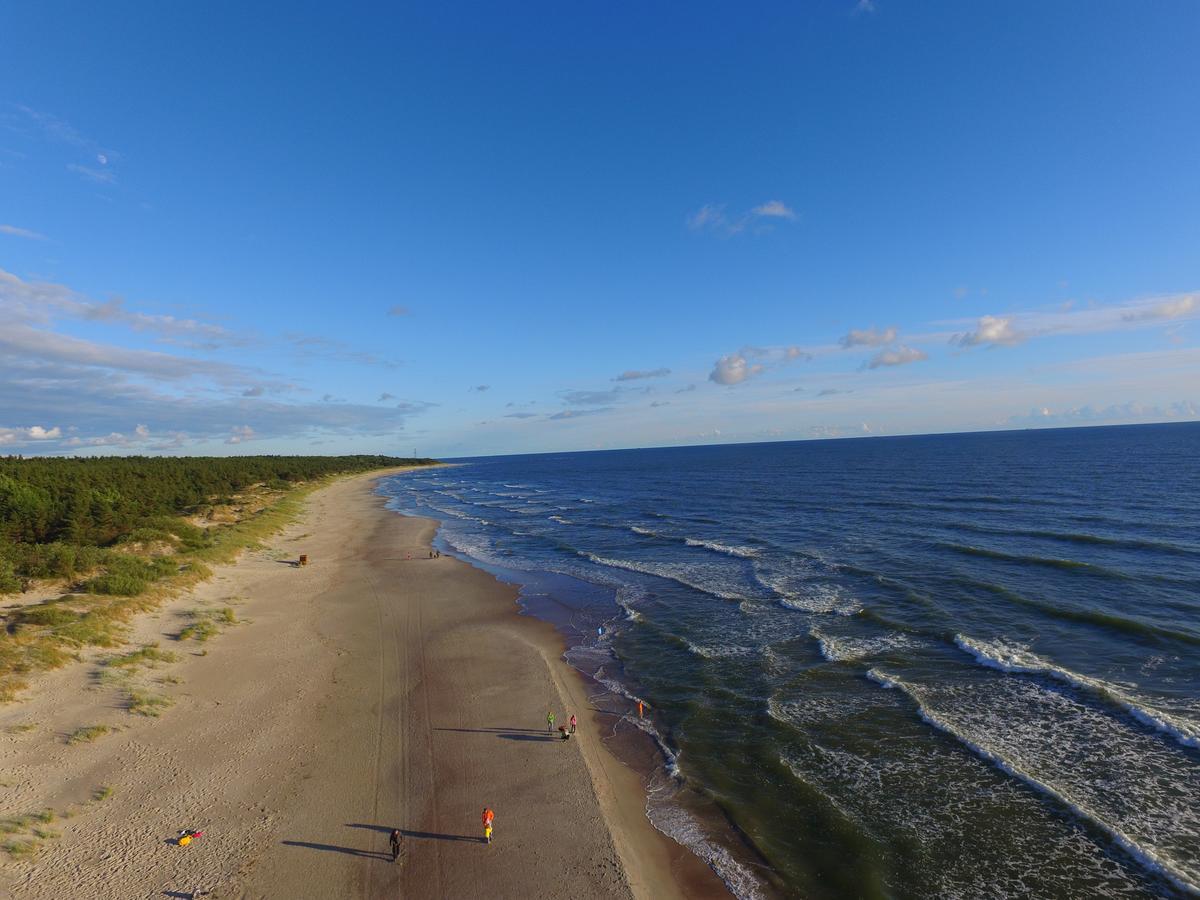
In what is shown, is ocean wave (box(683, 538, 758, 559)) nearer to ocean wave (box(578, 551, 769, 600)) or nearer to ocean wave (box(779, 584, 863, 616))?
ocean wave (box(578, 551, 769, 600))

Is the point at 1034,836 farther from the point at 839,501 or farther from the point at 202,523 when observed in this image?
the point at 202,523

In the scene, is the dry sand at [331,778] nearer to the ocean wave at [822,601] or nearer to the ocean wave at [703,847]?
the ocean wave at [703,847]

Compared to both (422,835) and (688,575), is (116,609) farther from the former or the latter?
(688,575)

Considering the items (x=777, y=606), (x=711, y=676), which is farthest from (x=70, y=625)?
(x=777, y=606)

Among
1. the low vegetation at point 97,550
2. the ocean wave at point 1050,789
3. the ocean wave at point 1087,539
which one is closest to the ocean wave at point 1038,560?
the ocean wave at point 1087,539

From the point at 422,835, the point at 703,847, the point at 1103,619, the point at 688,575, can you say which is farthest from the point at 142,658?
the point at 1103,619

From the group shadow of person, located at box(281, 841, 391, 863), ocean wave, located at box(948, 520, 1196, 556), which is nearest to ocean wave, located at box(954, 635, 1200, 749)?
ocean wave, located at box(948, 520, 1196, 556)
